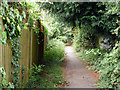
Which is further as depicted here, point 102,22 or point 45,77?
point 102,22

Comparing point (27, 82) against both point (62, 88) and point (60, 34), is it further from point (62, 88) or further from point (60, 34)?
point (60, 34)

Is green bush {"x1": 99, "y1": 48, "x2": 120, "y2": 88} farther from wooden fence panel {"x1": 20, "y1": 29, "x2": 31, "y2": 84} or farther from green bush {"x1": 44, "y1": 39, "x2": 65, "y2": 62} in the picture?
green bush {"x1": 44, "y1": 39, "x2": 65, "y2": 62}

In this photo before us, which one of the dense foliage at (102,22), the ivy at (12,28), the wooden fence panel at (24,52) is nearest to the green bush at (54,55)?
the dense foliage at (102,22)

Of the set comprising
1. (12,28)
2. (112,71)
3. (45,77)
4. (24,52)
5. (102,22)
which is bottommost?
(45,77)

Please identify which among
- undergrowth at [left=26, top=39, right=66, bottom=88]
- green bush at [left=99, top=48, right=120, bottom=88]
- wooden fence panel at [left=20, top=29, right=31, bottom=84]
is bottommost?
undergrowth at [left=26, top=39, right=66, bottom=88]

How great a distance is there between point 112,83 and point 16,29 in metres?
2.98

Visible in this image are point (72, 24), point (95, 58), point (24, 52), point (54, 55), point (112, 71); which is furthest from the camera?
point (54, 55)

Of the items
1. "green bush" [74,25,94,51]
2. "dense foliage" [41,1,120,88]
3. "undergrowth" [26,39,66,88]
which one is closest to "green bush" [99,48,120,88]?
"dense foliage" [41,1,120,88]

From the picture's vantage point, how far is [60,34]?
15.9 m

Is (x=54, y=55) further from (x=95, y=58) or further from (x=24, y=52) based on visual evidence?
(x=24, y=52)

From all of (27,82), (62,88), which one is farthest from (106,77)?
(27,82)

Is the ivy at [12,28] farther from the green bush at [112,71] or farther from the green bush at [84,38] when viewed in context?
the green bush at [84,38]

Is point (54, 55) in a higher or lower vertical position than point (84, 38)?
lower

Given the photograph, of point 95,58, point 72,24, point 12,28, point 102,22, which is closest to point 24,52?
point 12,28
